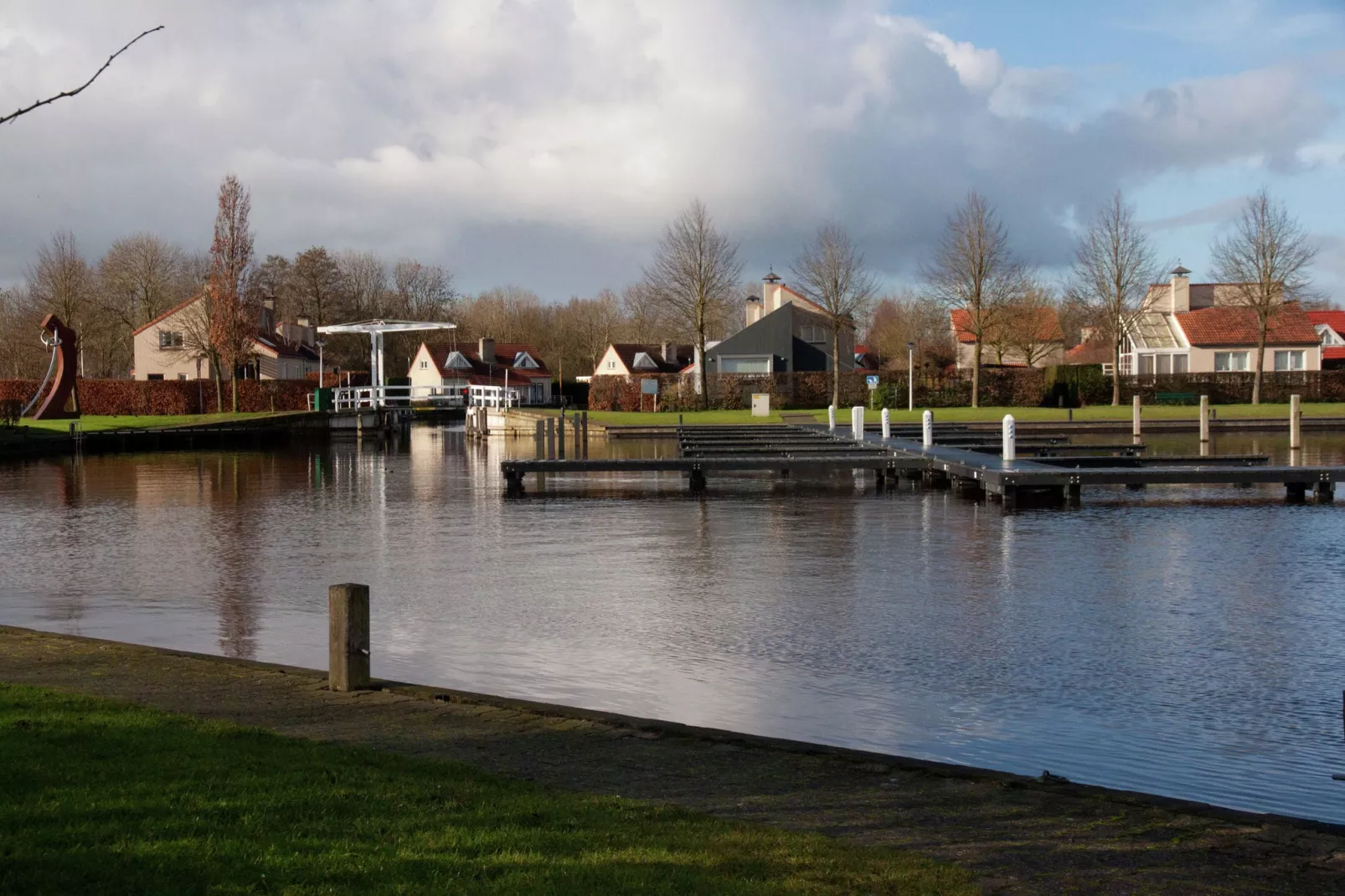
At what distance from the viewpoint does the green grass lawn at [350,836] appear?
14.6ft

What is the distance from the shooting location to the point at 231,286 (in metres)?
61.7

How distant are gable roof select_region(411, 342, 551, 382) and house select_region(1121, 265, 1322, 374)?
49.4m

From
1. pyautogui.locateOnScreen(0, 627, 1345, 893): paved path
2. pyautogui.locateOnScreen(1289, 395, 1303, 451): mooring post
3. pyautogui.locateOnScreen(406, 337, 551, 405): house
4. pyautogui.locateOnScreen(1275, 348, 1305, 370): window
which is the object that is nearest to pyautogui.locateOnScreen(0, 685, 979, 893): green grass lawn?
pyautogui.locateOnScreen(0, 627, 1345, 893): paved path

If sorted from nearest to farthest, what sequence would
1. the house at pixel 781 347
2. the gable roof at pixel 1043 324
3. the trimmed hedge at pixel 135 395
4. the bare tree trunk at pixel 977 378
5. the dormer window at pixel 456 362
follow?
the bare tree trunk at pixel 977 378 → the trimmed hedge at pixel 135 395 → the house at pixel 781 347 → the gable roof at pixel 1043 324 → the dormer window at pixel 456 362

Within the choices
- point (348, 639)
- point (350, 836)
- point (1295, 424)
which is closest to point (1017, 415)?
point (1295, 424)

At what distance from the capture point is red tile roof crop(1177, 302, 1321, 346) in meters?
65.5

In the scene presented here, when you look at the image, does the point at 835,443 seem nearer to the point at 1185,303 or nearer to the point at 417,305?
the point at 1185,303

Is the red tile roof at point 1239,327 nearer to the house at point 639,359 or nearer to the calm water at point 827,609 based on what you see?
the house at point 639,359

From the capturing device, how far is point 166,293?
88312 mm

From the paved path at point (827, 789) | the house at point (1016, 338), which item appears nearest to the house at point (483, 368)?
the house at point (1016, 338)

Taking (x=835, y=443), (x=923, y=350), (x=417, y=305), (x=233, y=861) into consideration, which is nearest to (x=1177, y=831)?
(x=233, y=861)

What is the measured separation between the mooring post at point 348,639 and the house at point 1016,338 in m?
54.9

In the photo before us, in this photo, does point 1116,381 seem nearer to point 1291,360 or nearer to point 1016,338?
point 1016,338

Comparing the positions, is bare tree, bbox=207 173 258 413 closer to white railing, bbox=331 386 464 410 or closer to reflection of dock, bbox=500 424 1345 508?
white railing, bbox=331 386 464 410
